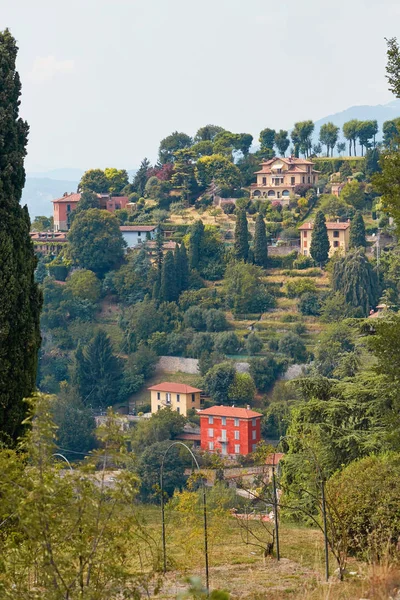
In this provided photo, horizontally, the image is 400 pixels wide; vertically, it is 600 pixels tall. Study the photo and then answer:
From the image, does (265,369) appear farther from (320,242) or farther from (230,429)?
(320,242)

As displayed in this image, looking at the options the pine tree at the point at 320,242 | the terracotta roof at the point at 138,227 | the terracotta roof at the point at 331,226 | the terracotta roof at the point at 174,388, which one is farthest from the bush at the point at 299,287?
the terracotta roof at the point at 138,227

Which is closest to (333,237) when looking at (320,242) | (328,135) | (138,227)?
(320,242)

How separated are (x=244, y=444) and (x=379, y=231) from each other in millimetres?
19318

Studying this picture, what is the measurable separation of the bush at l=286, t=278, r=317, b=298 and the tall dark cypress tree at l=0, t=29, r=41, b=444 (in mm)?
48078

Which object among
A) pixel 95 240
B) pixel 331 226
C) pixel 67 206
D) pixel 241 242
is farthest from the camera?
pixel 67 206

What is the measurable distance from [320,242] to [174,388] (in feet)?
40.7

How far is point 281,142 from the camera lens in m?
82.1

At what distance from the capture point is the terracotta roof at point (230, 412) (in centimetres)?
4931

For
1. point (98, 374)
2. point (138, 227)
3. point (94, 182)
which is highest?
point (94, 182)

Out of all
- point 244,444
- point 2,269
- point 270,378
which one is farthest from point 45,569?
point 270,378

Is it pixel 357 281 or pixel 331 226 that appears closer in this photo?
pixel 357 281

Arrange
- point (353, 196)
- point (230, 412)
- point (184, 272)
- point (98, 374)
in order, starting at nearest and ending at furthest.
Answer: point (230, 412)
point (98, 374)
point (184, 272)
point (353, 196)

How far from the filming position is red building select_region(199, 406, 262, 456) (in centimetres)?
4909

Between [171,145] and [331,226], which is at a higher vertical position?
[171,145]
